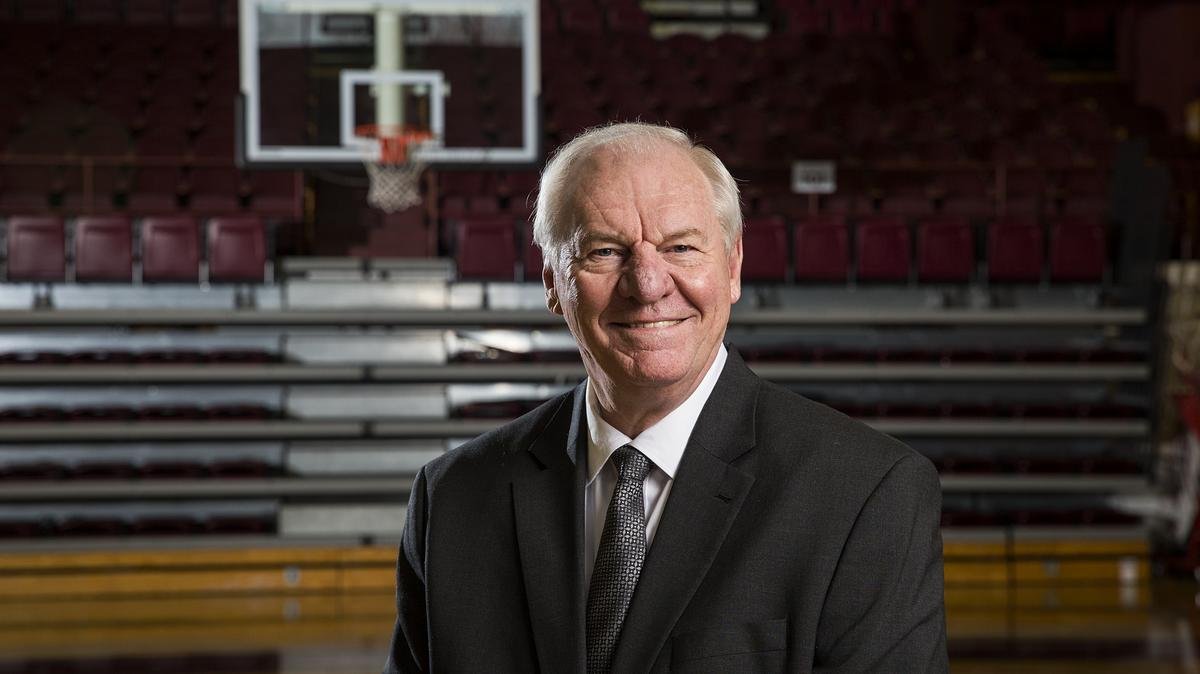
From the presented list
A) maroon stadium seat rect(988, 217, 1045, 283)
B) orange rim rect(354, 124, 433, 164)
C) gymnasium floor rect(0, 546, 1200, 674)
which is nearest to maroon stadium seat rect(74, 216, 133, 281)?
orange rim rect(354, 124, 433, 164)

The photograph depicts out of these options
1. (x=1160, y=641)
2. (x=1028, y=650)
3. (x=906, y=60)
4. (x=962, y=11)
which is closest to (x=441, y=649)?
(x=1028, y=650)

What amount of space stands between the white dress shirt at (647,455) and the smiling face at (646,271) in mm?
40

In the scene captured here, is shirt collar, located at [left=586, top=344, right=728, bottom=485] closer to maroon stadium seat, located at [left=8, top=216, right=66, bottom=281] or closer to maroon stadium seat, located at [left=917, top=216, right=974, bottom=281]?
maroon stadium seat, located at [left=917, top=216, right=974, bottom=281]

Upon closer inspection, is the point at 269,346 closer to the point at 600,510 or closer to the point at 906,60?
the point at 906,60

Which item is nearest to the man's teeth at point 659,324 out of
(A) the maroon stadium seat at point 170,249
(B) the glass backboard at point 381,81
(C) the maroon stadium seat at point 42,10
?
(B) the glass backboard at point 381,81

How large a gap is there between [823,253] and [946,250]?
899 millimetres

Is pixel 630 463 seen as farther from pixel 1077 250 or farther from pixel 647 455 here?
pixel 1077 250

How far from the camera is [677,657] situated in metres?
1.33

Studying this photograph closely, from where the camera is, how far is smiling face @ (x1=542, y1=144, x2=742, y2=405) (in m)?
1.35

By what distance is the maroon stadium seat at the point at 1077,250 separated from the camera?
943cm

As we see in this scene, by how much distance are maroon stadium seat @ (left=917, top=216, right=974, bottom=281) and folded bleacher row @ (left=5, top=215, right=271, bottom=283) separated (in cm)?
471

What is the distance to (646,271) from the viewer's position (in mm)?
1354

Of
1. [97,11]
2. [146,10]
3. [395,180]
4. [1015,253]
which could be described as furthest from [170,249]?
[1015,253]

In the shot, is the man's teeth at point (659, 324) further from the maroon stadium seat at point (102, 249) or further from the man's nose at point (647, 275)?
the maroon stadium seat at point (102, 249)
